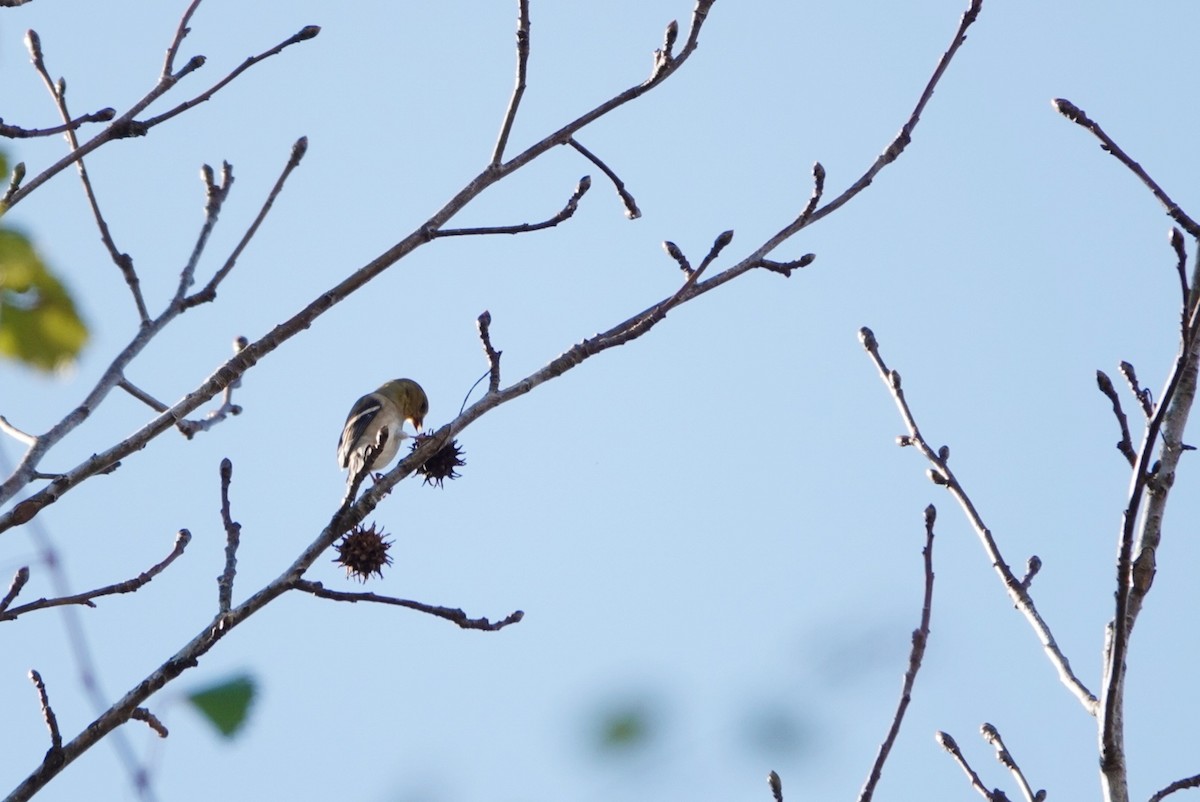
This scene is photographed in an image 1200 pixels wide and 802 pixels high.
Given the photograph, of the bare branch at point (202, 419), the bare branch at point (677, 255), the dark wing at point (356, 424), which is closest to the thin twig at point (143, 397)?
the bare branch at point (202, 419)

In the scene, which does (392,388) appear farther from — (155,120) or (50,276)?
(50,276)

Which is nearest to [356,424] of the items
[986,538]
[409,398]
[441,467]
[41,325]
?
[409,398]

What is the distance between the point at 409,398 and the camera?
9.16m

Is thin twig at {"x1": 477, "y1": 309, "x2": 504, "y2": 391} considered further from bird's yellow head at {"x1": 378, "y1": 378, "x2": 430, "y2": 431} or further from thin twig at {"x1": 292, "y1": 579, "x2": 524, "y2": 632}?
bird's yellow head at {"x1": 378, "y1": 378, "x2": 430, "y2": 431}

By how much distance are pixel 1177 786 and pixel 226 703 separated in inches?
114

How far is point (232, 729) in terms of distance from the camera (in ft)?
4.75

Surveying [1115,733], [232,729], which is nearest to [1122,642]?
[1115,733]

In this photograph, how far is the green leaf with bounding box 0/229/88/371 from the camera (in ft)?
4.91

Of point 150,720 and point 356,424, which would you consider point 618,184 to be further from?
point 356,424

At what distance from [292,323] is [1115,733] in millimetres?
2287

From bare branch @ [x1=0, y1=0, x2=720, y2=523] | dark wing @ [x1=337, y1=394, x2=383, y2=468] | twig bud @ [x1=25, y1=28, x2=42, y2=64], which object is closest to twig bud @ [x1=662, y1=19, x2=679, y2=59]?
bare branch @ [x1=0, y1=0, x2=720, y2=523]

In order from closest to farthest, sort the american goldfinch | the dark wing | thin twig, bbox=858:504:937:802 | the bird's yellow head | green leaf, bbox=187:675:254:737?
green leaf, bbox=187:675:254:737 < thin twig, bbox=858:504:937:802 < the american goldfinch < the dark wing < the bird's yellow head

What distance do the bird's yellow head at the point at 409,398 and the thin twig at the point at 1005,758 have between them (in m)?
5.48

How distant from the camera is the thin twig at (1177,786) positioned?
3438 millimetres
